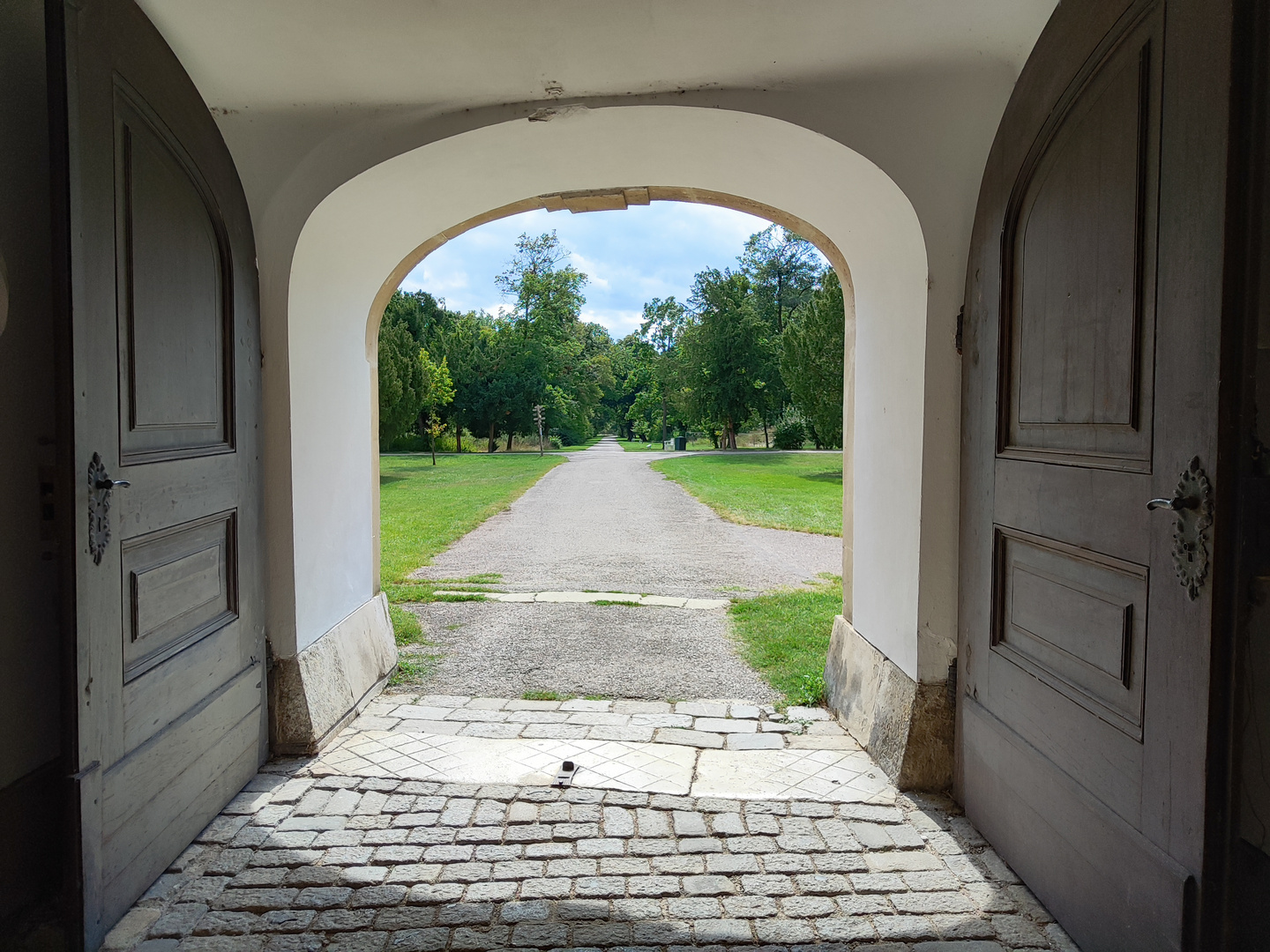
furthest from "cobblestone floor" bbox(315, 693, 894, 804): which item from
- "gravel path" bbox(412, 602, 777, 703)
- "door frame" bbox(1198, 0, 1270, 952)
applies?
"door frame" bbox(1198, 0, 1270, 952)

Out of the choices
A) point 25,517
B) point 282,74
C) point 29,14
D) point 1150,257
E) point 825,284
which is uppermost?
point 825,284

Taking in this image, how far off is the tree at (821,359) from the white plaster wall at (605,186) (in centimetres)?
1721

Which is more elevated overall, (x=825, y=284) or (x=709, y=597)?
(x=825, y=284)

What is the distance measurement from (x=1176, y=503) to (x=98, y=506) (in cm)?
296

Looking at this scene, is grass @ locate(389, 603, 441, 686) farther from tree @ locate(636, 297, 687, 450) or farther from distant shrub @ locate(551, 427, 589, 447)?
distant shrub @ locate(551, 427, 589, 447)

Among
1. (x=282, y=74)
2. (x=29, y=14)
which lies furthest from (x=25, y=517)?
(x=282, y=74)

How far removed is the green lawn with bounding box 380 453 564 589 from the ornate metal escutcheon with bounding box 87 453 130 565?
5.31 meters

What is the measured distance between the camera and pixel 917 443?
11.3 feet

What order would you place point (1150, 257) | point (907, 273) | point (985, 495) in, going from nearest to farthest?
point (1150, 257), point (985, 495), point (907, 273)

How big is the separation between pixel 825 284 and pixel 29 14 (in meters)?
21.2

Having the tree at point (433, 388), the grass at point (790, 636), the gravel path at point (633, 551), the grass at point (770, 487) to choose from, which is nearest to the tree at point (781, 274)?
the grass at point (770, 487)

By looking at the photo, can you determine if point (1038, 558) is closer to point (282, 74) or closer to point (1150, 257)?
point (1150, 257)

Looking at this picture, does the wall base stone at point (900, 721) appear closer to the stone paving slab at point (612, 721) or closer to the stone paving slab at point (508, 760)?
the stone paving slab at point (612, 721)

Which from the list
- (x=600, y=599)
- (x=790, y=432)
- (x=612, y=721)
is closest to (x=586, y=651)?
(x=612, y=721)
